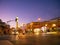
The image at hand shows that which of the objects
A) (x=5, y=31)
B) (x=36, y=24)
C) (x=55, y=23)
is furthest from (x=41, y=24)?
(x=5, y=31)

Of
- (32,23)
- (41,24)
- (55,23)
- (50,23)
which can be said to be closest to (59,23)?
(55,23)

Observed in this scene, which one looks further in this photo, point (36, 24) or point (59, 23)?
point (36, 24)

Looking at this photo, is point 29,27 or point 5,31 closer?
point 5,31

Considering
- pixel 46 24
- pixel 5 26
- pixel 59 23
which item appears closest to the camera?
pixel 59 23

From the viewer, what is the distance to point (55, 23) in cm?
6544

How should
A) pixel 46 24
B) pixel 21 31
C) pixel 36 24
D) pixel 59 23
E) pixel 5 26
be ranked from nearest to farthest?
pixel 21 31 → pixel 59 23 → pixel 5 26 → pixel 46 24 → pixel 36 24

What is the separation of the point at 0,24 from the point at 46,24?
1914cm

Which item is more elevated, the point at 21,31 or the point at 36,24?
the point at 36,24

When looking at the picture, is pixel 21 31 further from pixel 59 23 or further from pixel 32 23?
pixel 32 23

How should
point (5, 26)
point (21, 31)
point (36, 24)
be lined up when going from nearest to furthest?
point (21, 31)
point (5, 26)
point (36, 24)

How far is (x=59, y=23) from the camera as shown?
204 feet

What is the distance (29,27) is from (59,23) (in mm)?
19274

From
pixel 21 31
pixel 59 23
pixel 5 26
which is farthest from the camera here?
pixel 5 26

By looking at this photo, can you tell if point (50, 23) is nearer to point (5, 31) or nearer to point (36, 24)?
point (36, 24)
